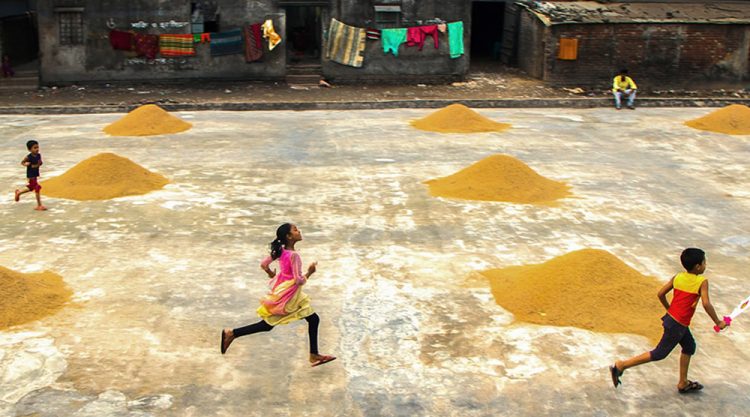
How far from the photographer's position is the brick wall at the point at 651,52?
24.1 m

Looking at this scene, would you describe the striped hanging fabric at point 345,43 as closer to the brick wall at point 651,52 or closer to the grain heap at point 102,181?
the brick wall at point 651,52

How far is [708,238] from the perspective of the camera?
10.5 metres

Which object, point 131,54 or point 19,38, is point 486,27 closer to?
point 131,54

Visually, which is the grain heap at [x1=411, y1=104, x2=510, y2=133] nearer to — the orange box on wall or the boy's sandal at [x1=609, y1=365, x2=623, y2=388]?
the orange box on wall

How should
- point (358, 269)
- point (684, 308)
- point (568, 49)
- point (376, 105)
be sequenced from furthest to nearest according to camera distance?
1. point (568, 49)
2. point (376, 105)
3. point (358, 269)
4. point (684, 308)

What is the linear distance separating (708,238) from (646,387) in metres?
4.82

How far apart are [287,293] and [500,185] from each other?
6593 millimetres

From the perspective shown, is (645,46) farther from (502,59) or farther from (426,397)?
(426,397)

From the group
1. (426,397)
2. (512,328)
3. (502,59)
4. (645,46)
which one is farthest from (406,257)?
(502,59)

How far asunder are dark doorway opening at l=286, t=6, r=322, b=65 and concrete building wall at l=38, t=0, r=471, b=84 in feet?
10.9

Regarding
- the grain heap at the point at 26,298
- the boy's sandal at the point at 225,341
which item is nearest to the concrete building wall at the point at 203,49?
the grain heap at the point at 26,298

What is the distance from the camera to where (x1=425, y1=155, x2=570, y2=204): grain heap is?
12125 mm

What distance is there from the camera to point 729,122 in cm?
1795

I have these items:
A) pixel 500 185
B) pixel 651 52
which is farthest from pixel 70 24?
pixel 651 52
